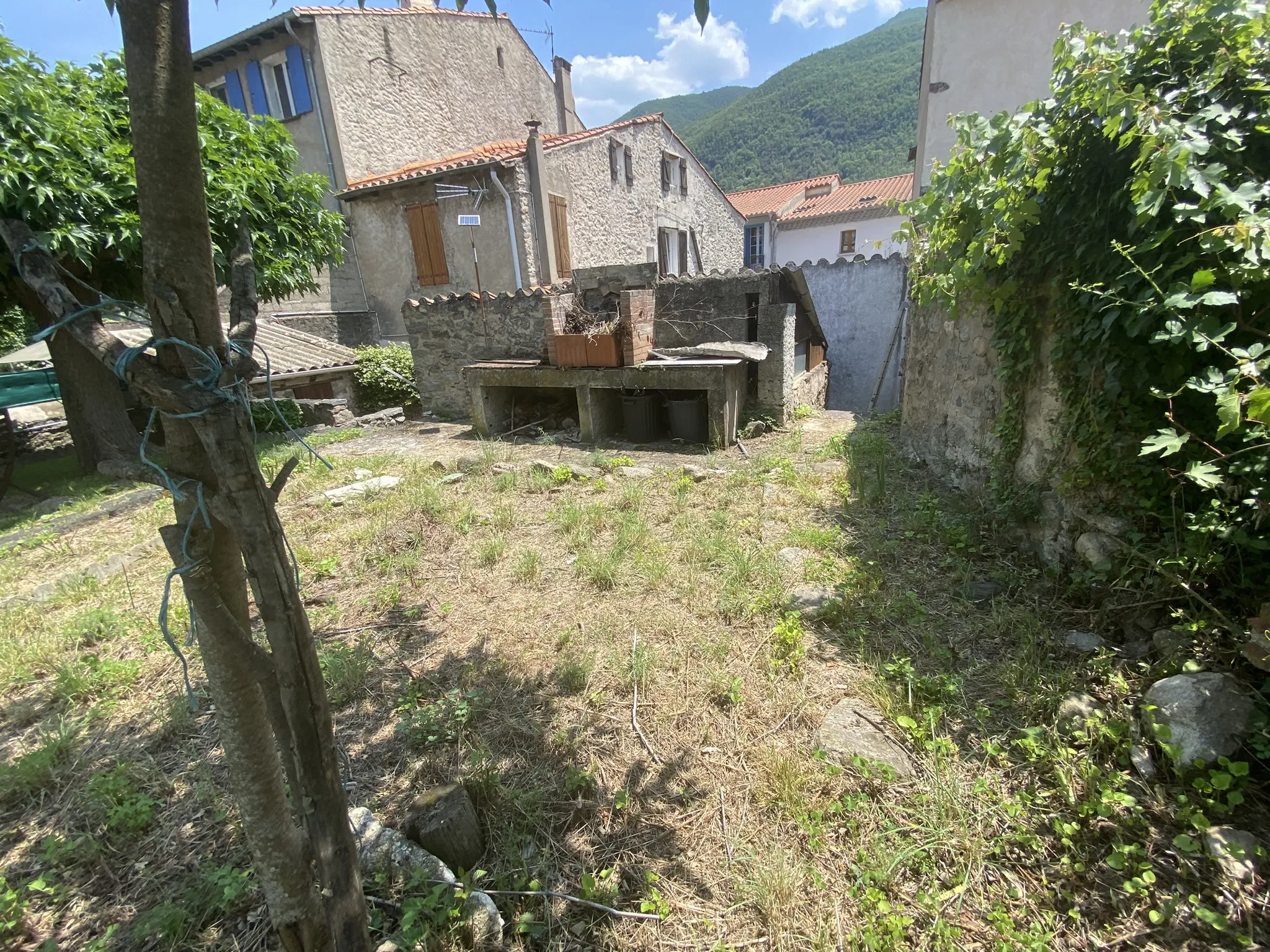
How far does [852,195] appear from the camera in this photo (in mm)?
22344

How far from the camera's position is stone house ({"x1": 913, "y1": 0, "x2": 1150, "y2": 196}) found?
22.8 feet

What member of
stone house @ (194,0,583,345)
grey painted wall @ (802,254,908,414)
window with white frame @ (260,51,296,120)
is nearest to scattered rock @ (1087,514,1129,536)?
grey painted wall @ (802,254,908,414)

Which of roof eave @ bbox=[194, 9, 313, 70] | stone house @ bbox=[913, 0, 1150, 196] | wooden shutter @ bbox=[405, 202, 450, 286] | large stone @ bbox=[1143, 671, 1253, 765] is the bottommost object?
large stone @ bbox=[1143, 671, 1253, 765]

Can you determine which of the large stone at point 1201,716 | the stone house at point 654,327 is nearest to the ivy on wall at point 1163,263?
the large stone at point 1201,716

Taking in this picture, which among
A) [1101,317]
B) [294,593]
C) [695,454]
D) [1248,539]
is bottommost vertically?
[695,454]

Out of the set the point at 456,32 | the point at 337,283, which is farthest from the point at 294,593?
the point at 456,32

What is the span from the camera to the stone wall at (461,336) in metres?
8.60

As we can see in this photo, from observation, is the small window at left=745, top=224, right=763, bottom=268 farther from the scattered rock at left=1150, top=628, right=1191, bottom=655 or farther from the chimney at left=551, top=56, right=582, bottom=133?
the scattered rock at left=1150, top=628, right=1191, bottom=655

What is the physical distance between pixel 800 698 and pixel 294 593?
85.2 inches

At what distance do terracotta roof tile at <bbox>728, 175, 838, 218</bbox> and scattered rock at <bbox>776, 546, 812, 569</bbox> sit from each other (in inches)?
862

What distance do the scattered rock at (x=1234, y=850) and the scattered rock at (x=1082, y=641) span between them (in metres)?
0.92

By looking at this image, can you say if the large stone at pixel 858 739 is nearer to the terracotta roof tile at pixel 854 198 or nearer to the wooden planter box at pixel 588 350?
the wooden planter box at pixel 588 350

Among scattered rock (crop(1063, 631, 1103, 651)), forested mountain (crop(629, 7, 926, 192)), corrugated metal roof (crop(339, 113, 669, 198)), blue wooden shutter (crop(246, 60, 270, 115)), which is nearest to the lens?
scattered rock (crop(1063, 631, 1103, 651))

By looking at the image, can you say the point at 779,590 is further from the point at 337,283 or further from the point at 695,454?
the point at 337,283
